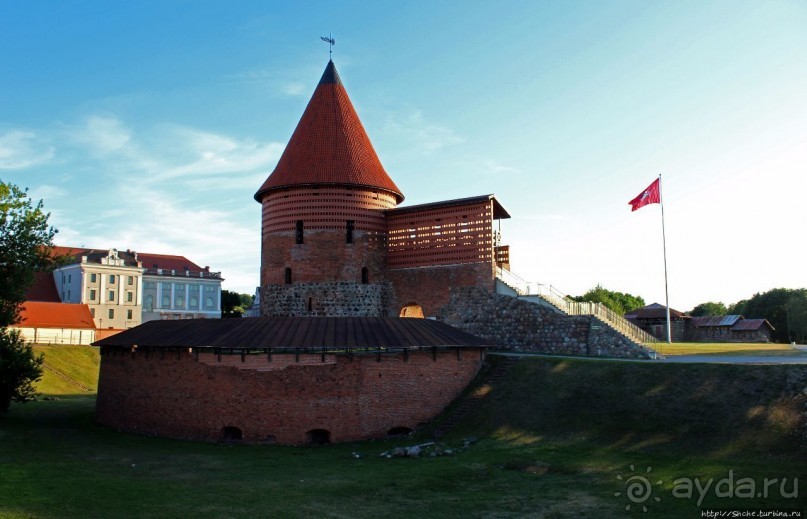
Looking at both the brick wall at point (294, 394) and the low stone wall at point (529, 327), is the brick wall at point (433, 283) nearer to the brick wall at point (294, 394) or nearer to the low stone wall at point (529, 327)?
the low stone wall at point (529, 327)

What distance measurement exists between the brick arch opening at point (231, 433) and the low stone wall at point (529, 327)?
936cm

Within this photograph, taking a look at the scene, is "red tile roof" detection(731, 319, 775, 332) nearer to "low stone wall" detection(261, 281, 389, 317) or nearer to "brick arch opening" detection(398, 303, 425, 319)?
"brick arch opening" detection(398, 303, 425, 319)

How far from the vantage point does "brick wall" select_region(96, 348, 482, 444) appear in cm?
1903

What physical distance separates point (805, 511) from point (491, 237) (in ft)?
51.6

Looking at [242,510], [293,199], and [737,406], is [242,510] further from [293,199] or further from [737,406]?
[293,199]

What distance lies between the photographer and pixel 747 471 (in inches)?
496

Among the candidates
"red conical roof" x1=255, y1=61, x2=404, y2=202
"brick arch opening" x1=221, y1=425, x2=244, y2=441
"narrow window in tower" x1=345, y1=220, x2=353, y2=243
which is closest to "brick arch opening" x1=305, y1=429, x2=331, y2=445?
"brick arch opening" x1=221, y1=425, x2=244, y2=441

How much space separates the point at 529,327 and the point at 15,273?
17542mm

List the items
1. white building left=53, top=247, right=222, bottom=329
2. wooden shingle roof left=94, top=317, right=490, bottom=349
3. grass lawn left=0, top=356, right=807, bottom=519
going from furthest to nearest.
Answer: white building left=53, top=247, right=222, bottom=329, wooden shingle roof left=94, top=317, right=490, bottom=349, grass lawn left=0, top=356, right=807, bottom=519

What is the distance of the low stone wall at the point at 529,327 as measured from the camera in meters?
22.3

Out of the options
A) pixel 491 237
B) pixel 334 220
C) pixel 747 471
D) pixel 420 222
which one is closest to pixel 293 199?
pixel 334 220

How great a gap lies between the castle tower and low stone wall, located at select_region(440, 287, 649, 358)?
12.7ft

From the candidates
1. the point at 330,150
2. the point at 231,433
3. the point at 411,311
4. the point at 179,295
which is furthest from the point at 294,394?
the point at 179,295

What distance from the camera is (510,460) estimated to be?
49.1 ft
